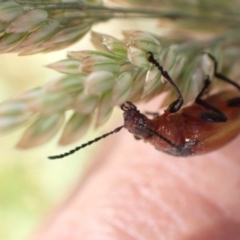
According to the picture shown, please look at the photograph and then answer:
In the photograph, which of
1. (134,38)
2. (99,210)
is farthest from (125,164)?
(134,38)

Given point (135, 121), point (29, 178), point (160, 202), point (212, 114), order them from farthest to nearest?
point (29, 178)
point (160, 202)
point (212, 114)
point (135, 121)

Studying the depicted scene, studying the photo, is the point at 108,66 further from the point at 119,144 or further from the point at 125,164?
the point at 119,144

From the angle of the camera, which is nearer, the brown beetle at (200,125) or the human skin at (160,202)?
the brown beetle at (200,125)

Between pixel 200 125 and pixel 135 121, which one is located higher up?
pixel 135 121

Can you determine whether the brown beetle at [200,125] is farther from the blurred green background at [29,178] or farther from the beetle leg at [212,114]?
the blurred green background at [29,178]

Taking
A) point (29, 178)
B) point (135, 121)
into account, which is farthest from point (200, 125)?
point (29, 178)

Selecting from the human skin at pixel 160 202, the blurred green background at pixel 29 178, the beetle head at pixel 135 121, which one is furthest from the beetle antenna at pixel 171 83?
the blurred green background at pixel 29 178

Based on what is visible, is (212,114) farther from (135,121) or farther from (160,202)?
(160,202)

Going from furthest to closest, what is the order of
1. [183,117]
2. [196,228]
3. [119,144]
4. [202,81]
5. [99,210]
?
[119,144] < [99,210] < [196,228] < [183,117] < [202,81]
